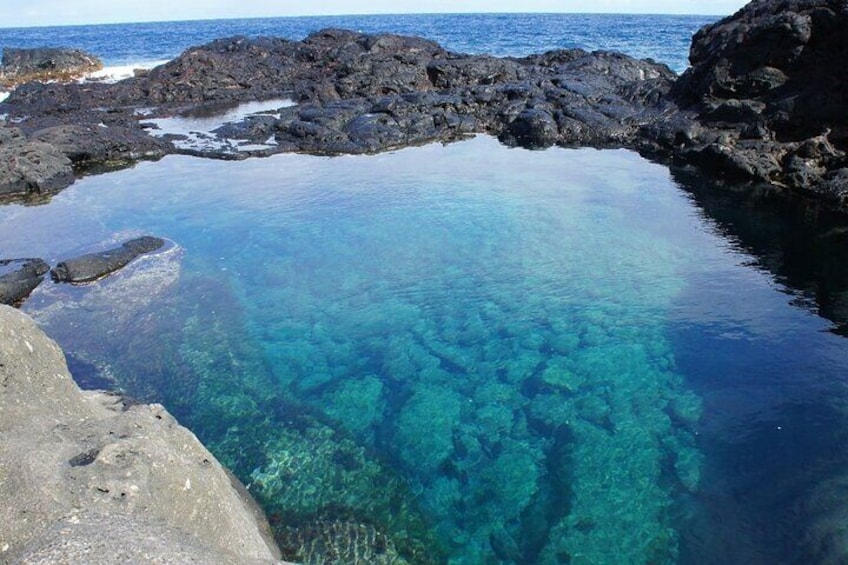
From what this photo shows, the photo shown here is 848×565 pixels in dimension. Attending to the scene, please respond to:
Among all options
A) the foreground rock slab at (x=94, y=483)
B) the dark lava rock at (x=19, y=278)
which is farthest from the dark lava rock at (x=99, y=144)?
the foreground rock slab at (x=94, y=483)

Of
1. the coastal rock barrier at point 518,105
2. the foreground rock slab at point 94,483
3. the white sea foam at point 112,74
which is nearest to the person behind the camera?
the foreground rock slab at point 94,483

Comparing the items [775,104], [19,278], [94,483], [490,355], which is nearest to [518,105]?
[775,104]

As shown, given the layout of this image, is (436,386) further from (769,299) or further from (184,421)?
(769,299)

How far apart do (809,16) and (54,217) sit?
3103cm

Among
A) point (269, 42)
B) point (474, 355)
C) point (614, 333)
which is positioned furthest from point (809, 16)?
point (269, 42)

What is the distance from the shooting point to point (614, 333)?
44.9 ft

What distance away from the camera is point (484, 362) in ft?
42.4

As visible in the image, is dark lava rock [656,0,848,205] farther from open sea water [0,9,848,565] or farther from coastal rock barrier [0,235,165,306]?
coastal rock barrier [0,235,165,306]

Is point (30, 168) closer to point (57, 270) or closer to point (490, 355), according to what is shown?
point (57, 270)

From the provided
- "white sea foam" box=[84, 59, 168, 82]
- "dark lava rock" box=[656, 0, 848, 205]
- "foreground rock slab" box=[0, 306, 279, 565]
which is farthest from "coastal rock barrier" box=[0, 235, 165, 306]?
"white sea foam" box=[84, 59, 168, 82]

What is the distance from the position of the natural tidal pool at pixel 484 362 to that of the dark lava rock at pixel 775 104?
4.28m

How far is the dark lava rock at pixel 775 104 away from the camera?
23.2 metres

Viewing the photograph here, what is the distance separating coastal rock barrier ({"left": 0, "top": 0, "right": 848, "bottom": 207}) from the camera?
24328mm

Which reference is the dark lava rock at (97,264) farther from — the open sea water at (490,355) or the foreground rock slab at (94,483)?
the foreground rock slab at (94,483)
